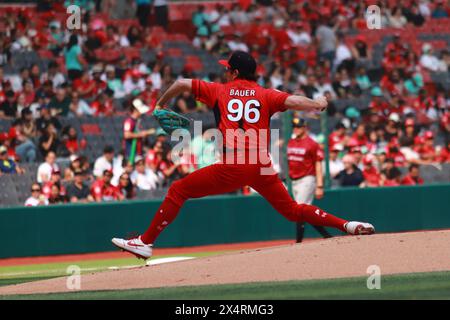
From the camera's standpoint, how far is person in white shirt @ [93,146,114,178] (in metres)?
18.0

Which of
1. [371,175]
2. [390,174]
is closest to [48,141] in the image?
[371,175]

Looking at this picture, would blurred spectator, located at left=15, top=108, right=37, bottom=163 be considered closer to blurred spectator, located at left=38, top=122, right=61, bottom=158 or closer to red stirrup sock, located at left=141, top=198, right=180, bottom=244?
blurred spectator, located at left=38, top=122, right=61, bottom=158

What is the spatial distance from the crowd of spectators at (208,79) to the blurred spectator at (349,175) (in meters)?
0.02

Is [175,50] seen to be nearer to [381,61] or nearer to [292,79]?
[292,79]

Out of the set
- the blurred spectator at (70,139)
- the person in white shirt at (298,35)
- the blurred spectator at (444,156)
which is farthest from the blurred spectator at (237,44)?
the blurred spectator at (70,139)

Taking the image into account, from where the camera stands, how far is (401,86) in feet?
80.2

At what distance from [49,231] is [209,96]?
7239 mm

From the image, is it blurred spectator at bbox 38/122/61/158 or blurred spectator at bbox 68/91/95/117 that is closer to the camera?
blurred spectator at bbox 38/122/61/158

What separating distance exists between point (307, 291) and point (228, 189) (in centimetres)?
161

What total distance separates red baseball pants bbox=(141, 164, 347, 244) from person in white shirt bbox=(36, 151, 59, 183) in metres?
6.90

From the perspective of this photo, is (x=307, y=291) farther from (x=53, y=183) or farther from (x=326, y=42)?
(x=326, y=42)

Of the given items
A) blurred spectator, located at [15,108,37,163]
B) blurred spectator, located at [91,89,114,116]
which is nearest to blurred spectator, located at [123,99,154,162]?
blurred spectator, located at [15,108,37,163]
